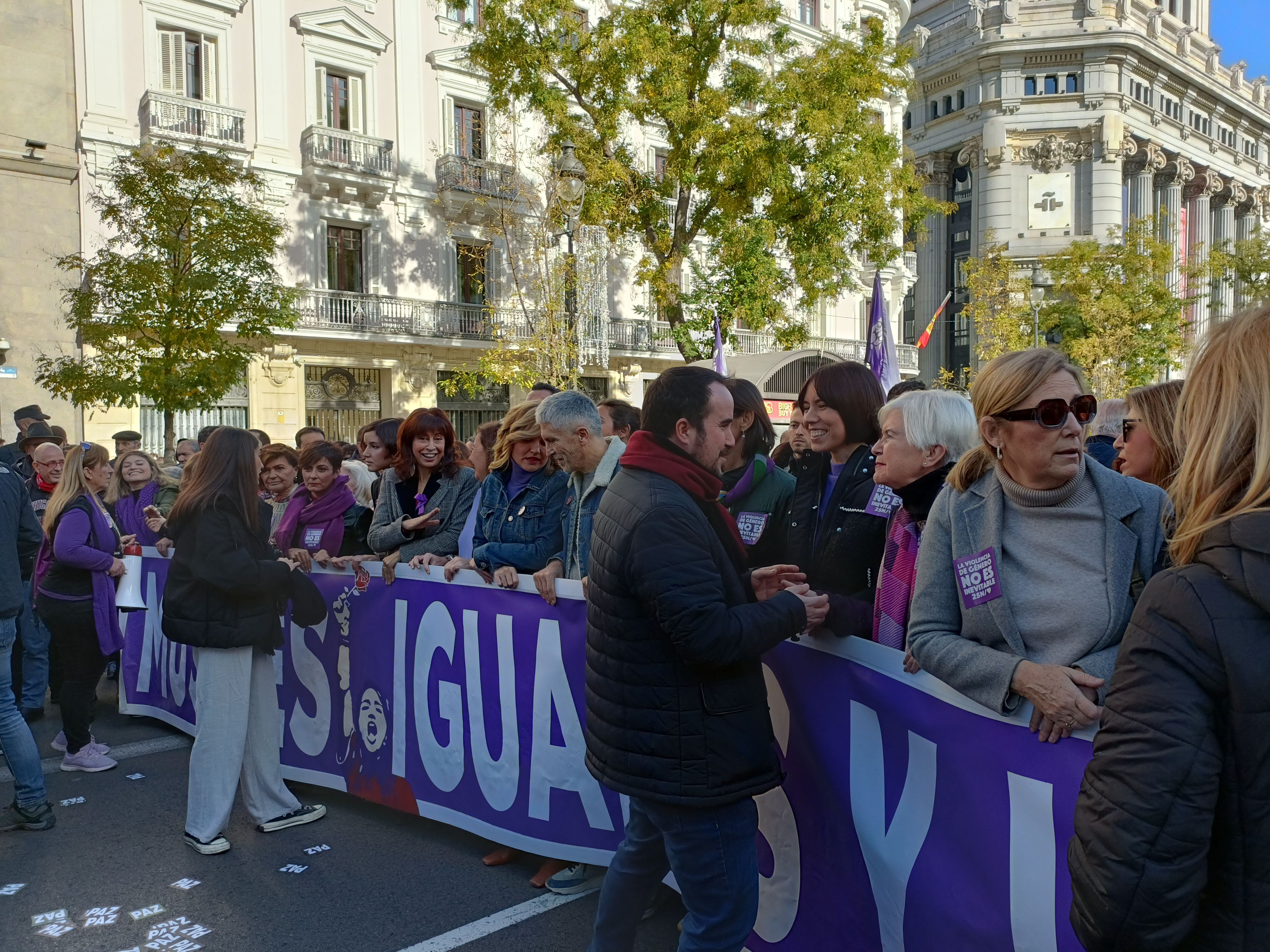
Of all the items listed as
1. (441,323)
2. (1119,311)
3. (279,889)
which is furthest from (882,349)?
(1119,311)

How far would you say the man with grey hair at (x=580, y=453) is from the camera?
150 inches

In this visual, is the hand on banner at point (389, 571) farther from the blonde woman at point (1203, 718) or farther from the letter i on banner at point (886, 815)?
the blonde woman at point (1203, 718)

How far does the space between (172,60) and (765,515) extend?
21988 mm

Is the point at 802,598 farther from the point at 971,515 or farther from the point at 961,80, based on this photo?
the point at 961,80

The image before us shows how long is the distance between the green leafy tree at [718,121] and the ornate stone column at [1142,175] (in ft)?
129

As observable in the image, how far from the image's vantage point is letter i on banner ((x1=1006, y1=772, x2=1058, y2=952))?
222cm

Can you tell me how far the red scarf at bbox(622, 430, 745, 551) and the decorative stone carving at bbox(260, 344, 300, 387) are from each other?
69.0ft

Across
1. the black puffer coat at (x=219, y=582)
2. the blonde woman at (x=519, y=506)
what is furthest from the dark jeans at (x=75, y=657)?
the blonde woman at (x=519, y=506)

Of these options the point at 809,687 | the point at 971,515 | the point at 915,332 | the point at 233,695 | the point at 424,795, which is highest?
the point at 915,332

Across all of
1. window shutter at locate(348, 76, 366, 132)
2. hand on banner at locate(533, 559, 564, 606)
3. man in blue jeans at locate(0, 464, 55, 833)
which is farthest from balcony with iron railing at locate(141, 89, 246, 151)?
hand on banner at locate(533, 559, 564, 606)

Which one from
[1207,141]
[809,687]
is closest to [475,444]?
[809,687]

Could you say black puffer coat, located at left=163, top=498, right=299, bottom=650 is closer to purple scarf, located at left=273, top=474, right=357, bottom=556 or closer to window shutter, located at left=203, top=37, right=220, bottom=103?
purple scarf, located at left=273, top=474, right=357, bottom=556

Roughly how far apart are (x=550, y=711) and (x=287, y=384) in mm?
20448

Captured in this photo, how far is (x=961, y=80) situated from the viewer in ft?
168
